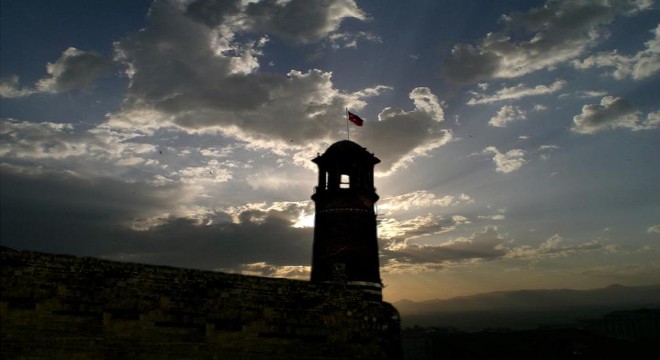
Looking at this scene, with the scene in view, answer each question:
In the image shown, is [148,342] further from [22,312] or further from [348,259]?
[348,259]

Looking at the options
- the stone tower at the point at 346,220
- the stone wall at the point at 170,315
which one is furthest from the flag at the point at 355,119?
the stone wall at the point at 170,315

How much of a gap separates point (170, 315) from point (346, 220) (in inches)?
541

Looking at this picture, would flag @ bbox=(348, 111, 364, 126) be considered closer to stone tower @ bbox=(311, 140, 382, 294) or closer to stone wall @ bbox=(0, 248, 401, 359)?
stone tower @ bbox=(311, 140, 382, 294)

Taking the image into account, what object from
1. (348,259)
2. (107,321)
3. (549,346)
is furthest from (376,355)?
(549,346)

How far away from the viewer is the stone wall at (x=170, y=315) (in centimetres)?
1305

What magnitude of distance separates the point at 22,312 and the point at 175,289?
15.7 feet

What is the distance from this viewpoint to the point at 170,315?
14891mm

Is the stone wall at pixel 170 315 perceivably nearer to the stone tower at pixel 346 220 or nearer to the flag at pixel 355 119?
the stone tower at pixel 346 220

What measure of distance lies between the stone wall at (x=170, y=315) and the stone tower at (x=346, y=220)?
5985mm

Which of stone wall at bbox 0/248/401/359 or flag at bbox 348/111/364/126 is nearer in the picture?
stone wall at bbox 0/248/401/359

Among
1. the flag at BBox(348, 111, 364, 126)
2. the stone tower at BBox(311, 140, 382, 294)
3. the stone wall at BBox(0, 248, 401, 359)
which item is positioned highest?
the flag at BBox(348, 111, 364, 126)

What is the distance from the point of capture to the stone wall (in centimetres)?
1305

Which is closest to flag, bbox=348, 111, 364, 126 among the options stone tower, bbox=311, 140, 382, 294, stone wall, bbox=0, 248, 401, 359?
stone tower, bbox=311, 140, 382, 294

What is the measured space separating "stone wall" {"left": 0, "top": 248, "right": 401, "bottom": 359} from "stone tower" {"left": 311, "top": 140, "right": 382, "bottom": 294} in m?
5.98
